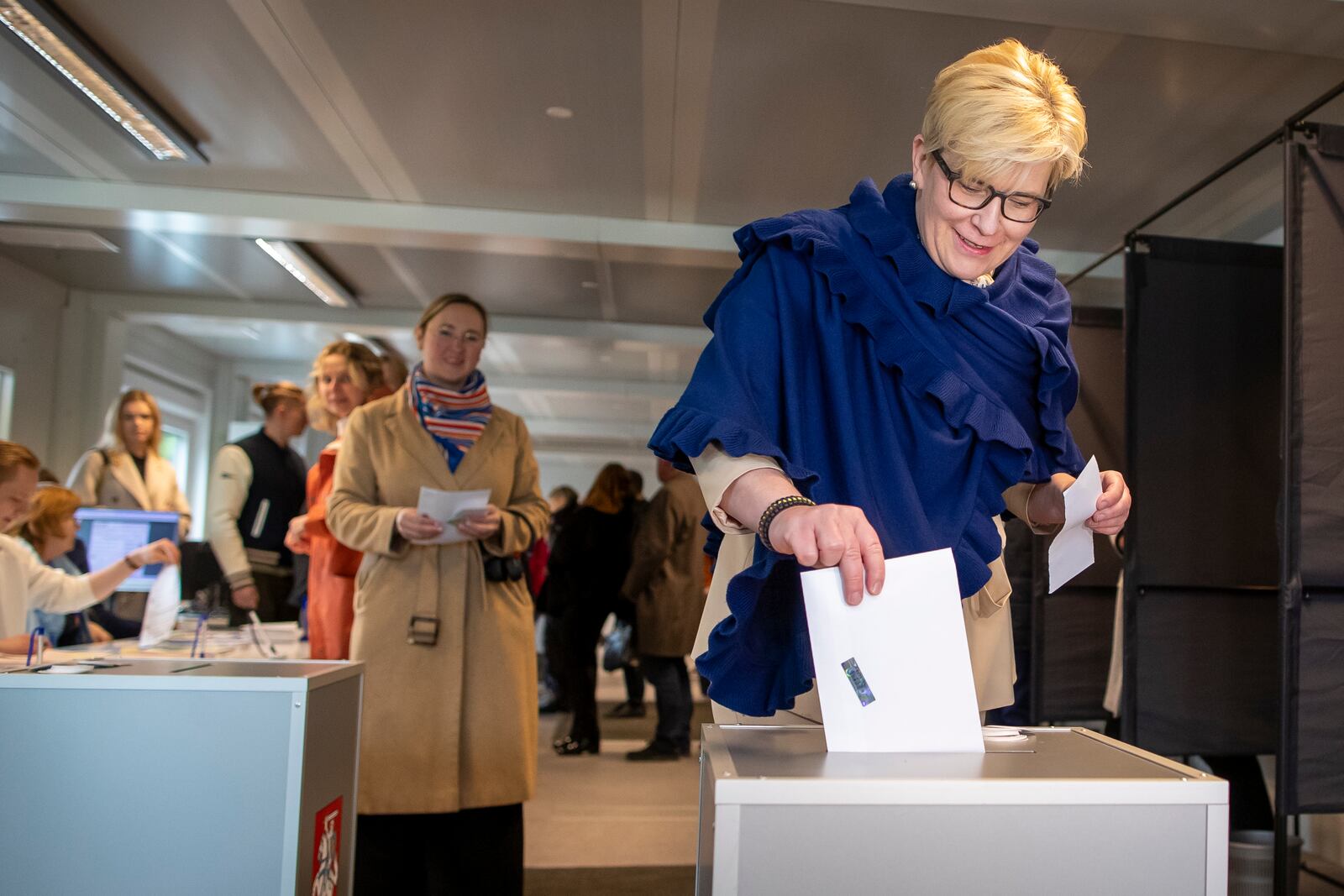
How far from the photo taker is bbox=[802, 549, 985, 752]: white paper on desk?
96cm

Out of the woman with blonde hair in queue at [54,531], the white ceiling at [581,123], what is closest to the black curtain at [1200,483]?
the white ceiling at [581,123]

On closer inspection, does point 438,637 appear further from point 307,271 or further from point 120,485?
point 307,271

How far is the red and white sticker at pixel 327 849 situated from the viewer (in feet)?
6.14

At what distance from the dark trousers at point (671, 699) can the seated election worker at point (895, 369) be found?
4.85 meters

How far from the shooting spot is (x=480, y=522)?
106 inches

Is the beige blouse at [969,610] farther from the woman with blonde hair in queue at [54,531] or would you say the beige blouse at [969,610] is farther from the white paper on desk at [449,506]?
the woman with blonde hair in queue at [54,531]

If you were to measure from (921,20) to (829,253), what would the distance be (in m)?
2.66

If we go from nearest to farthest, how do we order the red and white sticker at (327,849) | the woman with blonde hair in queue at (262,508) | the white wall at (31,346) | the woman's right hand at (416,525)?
the red and white sticker at (327,849) < the woman's right hand at (416,525) < the woman with blonde hair in queue at (262,508) < the white wall at (31,346)

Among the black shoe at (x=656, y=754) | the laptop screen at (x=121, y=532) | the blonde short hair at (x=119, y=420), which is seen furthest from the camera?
the black shoe at (x=656, y=754)

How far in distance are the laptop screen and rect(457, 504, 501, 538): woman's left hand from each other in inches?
51.5

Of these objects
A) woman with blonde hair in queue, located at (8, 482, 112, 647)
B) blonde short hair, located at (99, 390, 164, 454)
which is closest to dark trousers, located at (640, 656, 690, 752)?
blonde short hair, located at (99, 390, 164, 454)

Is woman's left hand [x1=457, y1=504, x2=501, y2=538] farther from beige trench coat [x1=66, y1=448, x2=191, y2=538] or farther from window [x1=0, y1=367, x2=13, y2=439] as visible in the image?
window [x1=0, y1=367, x2=13, y2=439]

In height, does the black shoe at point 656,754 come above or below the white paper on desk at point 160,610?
below

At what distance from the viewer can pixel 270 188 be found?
553 cm
